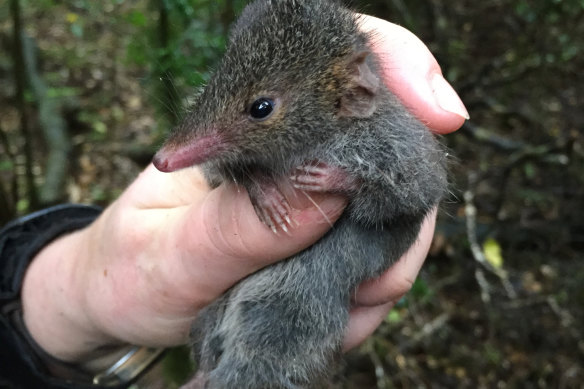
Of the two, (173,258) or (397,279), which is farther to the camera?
(397,279)

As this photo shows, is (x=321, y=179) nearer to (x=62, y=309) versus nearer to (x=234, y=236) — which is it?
(x=234, y=236)

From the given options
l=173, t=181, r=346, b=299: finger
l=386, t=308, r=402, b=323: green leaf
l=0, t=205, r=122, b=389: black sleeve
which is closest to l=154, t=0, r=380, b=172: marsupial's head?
l=173, t=181, r=346, b=299: finger

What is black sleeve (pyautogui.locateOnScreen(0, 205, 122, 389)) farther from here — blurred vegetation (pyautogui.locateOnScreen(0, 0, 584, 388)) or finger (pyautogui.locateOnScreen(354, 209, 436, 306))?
finger (pyautogui.locateOnScreen(354, 209, 436, 306))

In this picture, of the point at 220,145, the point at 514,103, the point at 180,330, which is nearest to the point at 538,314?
the point at 514,103

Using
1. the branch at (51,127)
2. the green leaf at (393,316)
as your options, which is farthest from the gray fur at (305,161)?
the branch at (51,127)

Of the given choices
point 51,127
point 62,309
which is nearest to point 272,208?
point 62,309

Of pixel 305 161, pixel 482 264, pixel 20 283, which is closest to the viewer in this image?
pixel 305 161

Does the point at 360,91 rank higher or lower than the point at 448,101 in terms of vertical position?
higher
